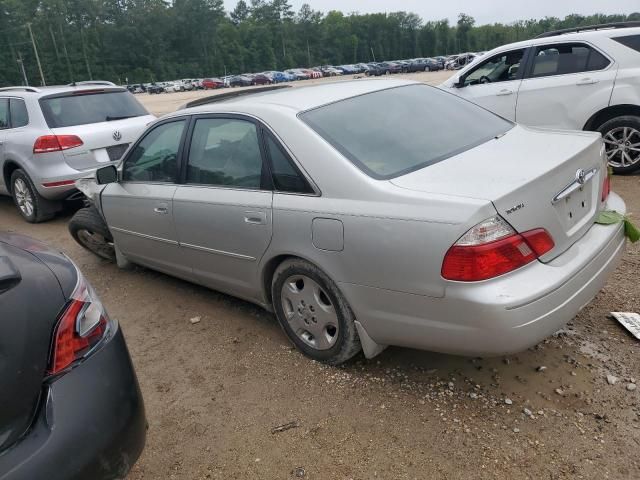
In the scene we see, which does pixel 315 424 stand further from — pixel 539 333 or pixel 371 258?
pixel 539 333

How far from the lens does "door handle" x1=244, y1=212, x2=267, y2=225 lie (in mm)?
3049

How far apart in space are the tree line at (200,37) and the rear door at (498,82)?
292ft

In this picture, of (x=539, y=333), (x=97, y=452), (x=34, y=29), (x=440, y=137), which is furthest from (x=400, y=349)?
(x=34, y=29)

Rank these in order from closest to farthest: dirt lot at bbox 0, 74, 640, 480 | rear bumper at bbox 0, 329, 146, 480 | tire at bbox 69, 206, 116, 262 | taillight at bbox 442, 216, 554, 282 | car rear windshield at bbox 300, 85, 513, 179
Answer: rear bumper at bbox 0, 329, 146, 480, taillight at bbox 442, 216, 554, 282, dirt lot at bbox 0, 74, 640, 480, car rear windshield at bbox 300, 85, 513, 179, tire at bbox 69, 206, 116, 262

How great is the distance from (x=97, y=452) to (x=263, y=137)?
1.94 meters

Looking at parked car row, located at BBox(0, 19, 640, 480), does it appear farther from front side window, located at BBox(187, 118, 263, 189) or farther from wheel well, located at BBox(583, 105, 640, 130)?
wheel well, located at BBox(583, 105, 640, 130)

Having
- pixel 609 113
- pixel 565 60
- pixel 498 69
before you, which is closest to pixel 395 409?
pixel 609 113

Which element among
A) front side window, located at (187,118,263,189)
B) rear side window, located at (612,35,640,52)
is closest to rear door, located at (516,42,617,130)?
rear side window, located at (612,35,640,52)

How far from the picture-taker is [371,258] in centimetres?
253

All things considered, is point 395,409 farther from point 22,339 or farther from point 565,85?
point 565,85

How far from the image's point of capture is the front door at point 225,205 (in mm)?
3145

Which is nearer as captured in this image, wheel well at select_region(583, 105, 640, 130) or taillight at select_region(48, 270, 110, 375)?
taillight at select_region(48, 270, 110, 375)

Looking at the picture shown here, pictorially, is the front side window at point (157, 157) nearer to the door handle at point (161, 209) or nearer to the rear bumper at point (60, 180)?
the door handle at point (161, 209)

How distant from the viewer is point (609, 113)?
Result: 638 cm
